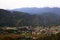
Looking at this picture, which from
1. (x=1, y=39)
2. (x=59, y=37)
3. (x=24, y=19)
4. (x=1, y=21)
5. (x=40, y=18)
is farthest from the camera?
Result: (x=40, y=18)

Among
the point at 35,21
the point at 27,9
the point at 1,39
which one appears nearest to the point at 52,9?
the point at 27,9

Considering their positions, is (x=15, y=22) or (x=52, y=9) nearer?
(x=15, y=22)

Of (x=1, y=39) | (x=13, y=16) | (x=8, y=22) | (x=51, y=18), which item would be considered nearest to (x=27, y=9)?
(x=51, y=18)

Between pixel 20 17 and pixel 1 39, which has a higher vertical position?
pixel 1 39

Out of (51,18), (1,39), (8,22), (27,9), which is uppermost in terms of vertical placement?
(1,39)

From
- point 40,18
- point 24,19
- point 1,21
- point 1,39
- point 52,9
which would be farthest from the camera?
point 52,9

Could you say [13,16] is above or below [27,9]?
above

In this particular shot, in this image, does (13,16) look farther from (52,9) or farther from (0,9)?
Answer: (52,9)

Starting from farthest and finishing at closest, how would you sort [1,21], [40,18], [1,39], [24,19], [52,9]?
[52,9] → [40,18] → [24,19] → [1,21] → [1,39]

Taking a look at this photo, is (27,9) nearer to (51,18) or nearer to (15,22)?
(51,18)
